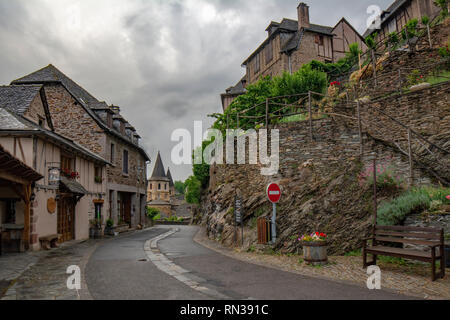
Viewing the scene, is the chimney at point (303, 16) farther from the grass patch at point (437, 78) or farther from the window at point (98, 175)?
the window at point (98, 175)

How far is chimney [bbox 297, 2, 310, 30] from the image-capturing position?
28.1 meters

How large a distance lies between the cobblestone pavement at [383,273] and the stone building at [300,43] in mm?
20315

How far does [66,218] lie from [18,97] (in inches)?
224

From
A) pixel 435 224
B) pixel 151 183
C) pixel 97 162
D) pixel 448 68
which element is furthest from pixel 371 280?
pixel 151 183

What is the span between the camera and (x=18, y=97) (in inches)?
558

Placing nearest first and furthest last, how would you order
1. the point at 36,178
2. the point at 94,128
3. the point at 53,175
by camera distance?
1. the point at 36,178
2. the point at 53,175
3. the point at 94,128

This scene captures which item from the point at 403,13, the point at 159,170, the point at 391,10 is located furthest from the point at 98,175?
the point at 159,170

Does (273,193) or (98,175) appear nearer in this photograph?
(273,193)

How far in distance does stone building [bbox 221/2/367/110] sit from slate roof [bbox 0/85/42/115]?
686 inches

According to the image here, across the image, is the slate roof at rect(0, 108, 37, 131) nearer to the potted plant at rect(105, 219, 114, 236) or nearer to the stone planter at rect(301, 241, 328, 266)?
the potted plant at rect(105, 219, 114, 236)

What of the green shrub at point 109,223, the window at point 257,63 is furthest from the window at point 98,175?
the window at point 257,63

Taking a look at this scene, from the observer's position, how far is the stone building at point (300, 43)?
26.7 metres

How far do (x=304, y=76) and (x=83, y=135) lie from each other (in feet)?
42.9

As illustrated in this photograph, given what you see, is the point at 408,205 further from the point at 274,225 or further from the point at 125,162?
the point at 125,162
